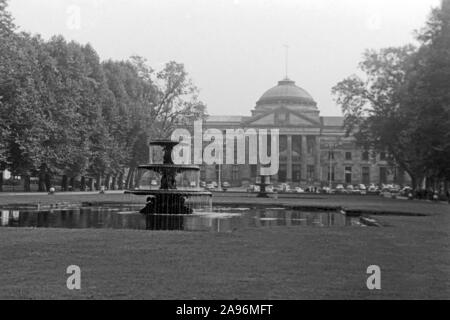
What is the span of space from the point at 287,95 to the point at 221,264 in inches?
5439

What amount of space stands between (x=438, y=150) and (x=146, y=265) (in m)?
34.9

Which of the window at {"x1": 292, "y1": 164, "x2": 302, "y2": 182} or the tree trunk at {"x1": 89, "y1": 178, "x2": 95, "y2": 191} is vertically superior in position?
the window at {"x1": 292, "y1": 164, "x2": 302, "y2": 182}

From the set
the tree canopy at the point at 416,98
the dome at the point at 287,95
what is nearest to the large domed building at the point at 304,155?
the dome at the point at 287,95

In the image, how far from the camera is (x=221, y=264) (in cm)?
1103

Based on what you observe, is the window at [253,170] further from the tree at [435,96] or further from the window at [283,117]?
the tree at [435,96]

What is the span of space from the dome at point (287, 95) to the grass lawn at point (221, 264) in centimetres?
13069

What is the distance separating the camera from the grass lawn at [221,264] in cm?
866

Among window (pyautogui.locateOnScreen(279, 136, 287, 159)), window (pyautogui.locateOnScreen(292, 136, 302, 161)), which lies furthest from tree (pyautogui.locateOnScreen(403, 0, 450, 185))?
window (pyautogui.locateOnScreen(292, 136, 302, 161))

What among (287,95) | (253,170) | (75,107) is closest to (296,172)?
(253,170)

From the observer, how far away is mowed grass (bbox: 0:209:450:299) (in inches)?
341

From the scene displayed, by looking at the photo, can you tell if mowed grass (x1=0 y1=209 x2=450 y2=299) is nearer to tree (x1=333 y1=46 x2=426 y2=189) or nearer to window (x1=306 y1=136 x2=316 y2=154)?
tree (x1=333 y1=46 x2=426 y2=189)

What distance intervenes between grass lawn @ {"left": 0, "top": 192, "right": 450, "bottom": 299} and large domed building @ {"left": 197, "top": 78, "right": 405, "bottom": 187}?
11275 cm

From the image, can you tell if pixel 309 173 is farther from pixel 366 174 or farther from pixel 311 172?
pixel 366 174
